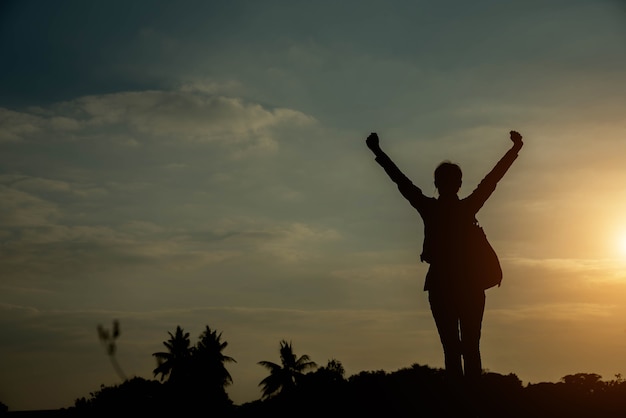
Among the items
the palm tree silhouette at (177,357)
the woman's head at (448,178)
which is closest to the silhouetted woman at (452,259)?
the woman's head at (448,178)

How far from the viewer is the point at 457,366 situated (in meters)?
7.75

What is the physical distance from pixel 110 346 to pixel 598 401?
634 cm

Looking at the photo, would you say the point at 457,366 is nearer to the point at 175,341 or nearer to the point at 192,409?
the point at 192,409

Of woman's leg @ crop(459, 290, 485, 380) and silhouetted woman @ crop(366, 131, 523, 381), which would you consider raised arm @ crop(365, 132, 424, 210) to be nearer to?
silhouetted woman @ crop(366, 131, 523, 381)

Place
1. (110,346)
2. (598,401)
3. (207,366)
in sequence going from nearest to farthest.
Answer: (110,346) < (598,401) < (207,366)

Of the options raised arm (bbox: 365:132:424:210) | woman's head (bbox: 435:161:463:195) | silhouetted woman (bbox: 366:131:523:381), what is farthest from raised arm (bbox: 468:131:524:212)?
raised arm (bbox: 365:132:424:210)

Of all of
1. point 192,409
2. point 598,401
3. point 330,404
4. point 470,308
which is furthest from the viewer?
point 192,409

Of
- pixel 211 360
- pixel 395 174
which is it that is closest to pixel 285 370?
pixel 211 360

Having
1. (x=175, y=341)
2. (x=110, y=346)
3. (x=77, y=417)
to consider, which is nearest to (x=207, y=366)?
(x=175, y=341)

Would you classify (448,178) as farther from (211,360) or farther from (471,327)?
(211,360)

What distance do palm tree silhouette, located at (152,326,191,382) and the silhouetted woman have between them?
73.2 m

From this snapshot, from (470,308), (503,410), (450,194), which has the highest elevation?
(450,194)

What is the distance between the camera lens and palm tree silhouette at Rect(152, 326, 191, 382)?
270ft

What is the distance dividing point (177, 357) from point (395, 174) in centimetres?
8332
